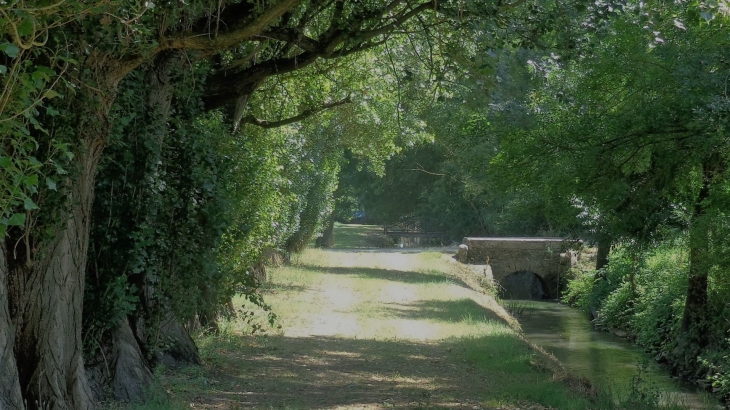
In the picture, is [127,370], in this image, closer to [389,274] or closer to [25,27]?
[25,27]

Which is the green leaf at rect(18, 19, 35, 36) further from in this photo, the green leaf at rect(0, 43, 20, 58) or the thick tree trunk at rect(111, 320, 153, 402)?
the thick tree trunk at rect(111, 320, 153, 402)

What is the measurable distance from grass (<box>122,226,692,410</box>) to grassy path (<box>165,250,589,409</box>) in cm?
2

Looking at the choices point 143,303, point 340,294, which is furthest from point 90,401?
point 340,294

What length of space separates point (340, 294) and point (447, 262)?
1259 cm

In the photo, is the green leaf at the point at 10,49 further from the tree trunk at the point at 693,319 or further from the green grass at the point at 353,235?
the green grass at the point at 353,235

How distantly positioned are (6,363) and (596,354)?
17488 millimetres

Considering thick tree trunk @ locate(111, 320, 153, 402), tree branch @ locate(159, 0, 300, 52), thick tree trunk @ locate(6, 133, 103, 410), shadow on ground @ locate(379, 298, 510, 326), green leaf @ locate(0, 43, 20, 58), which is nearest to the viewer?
green leaf @ locate(0, 43, 20, 58)

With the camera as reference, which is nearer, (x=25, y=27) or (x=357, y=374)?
(x=25, y=27)

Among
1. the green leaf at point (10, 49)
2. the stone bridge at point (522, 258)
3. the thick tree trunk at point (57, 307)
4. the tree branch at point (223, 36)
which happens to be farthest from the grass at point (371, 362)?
the stone bridge at point (522, 258)

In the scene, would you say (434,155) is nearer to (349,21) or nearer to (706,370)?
(706,370)

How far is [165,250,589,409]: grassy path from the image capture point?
10.3m

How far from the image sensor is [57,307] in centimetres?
723

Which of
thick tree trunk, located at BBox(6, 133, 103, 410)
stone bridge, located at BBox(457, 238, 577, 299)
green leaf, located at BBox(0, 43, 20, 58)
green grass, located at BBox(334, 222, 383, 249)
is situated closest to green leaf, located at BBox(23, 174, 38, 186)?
green leaf, located at BBox(0, 43, 20, 58)

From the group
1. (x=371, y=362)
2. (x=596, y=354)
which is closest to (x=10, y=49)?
(x=371, y=362)
